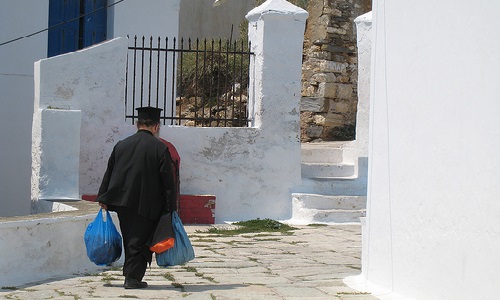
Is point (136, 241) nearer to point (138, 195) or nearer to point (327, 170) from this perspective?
point (138, 195)

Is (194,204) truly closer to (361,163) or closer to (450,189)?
(361,163)

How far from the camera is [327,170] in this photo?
49.6 feet

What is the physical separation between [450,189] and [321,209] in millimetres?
7745

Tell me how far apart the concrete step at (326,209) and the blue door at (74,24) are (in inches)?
184

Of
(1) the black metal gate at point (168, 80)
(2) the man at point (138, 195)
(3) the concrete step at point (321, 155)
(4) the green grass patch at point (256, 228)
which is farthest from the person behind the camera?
(3) the concrete step at point (321, 155)

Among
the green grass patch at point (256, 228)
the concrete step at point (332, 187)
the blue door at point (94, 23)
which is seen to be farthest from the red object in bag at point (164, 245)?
the blue door at point (94, 23)

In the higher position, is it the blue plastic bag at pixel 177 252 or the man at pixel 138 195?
the man at pixel 138 195

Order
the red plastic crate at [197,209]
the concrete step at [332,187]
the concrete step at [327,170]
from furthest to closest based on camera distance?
the concrete step at [327,170], the concrete step at [332,187], the red plastic crate at [197,209]

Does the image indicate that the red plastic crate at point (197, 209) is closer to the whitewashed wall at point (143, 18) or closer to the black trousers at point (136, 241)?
the whitewashed wall at point (143, 18)

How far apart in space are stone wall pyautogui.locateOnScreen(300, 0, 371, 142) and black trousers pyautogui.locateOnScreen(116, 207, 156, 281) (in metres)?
12.1

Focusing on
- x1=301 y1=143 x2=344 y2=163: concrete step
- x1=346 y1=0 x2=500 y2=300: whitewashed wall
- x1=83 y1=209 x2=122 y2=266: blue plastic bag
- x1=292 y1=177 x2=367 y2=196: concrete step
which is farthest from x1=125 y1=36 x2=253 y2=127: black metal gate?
x1=346 y1=0 x2=500 y2=300: whitewashed wall

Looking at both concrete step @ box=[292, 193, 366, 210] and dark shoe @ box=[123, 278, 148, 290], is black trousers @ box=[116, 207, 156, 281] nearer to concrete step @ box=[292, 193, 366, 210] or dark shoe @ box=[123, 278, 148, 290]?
dark shoe @ box=[123, 278, 148, 290]

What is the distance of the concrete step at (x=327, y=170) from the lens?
49.2 feet

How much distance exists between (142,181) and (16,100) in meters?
7.86
